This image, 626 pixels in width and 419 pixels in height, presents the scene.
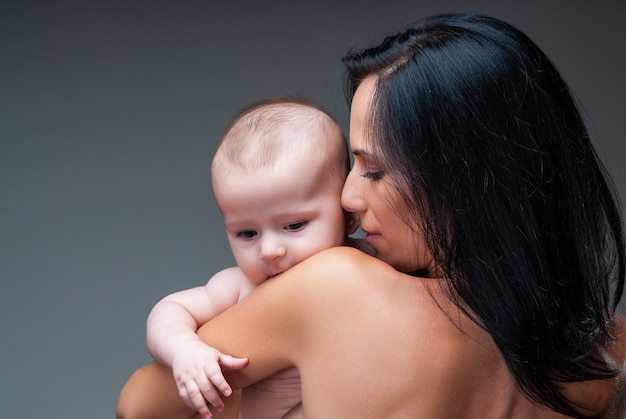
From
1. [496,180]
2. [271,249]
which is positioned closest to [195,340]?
[271,249]

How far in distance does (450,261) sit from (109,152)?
1937 mm

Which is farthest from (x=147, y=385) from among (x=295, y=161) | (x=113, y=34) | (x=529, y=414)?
(x=113, y=34)

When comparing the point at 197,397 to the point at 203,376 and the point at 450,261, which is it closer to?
the point at 203,376

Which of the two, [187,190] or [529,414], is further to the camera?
[187,190]

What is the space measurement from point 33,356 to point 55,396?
15cm

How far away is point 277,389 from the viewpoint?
176 centimetres

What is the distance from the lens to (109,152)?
3340 mm

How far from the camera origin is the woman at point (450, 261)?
157 cm

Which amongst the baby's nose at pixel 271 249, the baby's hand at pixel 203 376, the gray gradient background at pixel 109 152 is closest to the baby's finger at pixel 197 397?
the baby's hand at pixel 203 376

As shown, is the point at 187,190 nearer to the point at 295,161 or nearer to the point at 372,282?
the point at 295,161

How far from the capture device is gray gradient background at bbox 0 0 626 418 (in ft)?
10.8

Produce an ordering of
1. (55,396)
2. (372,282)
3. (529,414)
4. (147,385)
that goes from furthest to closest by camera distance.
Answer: (55,396)
(147,385)
(529,414)
(372,282)

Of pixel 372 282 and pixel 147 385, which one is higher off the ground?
pixel 372 282

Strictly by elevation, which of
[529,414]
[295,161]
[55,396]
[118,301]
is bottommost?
[55,396]
